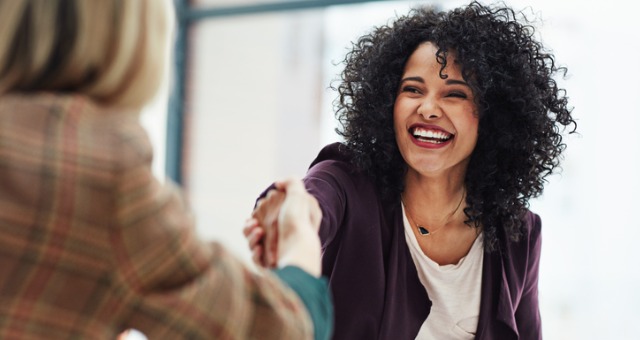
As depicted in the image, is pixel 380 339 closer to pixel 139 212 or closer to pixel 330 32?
pixel 139 212

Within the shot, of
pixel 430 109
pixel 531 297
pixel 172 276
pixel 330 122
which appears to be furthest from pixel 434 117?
pixel 330 122

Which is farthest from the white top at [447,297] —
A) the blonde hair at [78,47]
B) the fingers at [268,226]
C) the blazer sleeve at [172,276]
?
the blonde hair at [78,47]

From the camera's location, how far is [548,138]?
2070 millimetres

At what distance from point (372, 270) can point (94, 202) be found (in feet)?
3.13

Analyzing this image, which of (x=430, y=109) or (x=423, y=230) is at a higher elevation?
(x=430, y=109)

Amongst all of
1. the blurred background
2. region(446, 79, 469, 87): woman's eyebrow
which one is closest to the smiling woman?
region(446, 79, 469, 87): woman's eyebrow

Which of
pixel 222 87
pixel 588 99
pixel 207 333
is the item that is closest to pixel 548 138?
pixel 207 333

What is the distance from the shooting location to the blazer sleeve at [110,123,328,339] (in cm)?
98

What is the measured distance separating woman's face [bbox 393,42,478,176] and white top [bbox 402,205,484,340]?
156mm

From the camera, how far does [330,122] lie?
13.4 feet

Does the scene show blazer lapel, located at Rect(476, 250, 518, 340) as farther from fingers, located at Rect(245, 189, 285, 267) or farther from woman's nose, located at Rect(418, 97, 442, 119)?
fingers, located at Rect(245, 189, 285, 267)

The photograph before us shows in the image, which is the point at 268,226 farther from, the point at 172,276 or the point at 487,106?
the point at 487,106

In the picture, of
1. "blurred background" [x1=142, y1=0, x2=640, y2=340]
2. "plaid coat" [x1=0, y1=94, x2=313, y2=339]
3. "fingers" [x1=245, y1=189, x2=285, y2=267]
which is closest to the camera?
"plaid coat" [x1=0, y1=94, x2=313, y2=339]

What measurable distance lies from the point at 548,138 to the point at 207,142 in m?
2.81
